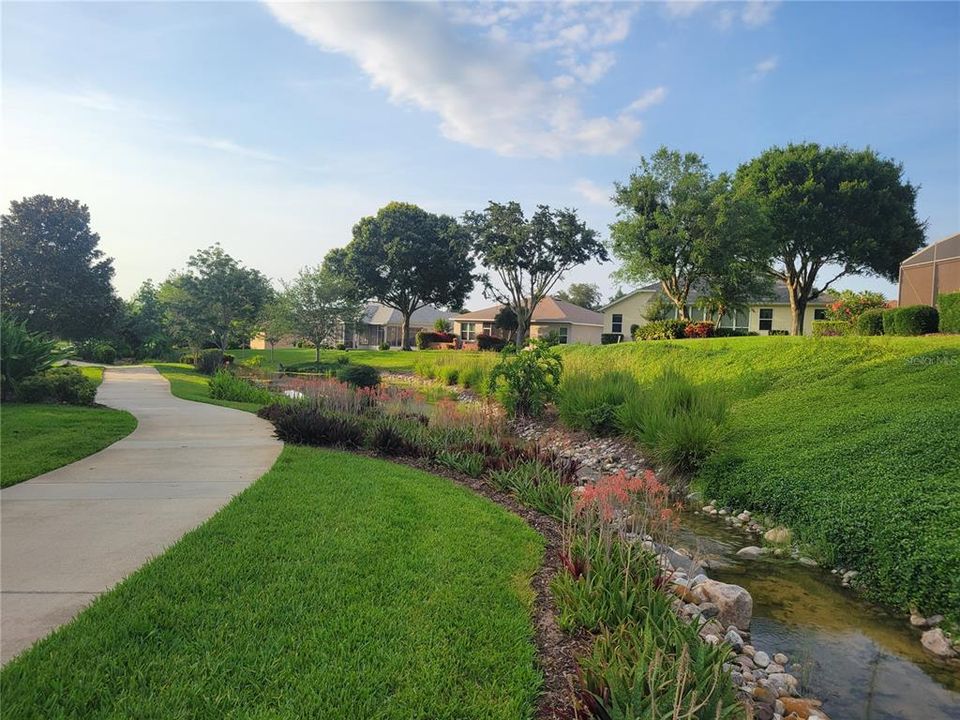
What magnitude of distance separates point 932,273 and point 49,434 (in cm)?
2519

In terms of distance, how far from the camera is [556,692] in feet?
8.93

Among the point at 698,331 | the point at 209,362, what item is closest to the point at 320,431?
Answer: the point at 698,331

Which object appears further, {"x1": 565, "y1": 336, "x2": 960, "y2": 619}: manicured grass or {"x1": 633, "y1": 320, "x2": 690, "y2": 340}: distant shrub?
{"x1": 633, "y1": 320, "x2": 690, "y2": 340}: distant shrub

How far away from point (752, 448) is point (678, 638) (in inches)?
229

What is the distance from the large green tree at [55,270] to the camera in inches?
1102

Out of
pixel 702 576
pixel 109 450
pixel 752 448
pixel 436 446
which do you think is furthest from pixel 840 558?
pixel 109 450

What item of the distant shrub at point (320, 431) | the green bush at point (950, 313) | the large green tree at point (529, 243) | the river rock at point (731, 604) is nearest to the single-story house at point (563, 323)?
the large green tree at point (529, 243)

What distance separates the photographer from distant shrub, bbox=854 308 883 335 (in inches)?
673

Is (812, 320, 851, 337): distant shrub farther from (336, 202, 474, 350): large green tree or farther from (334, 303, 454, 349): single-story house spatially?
(334, 303, 454, 349): single-story house

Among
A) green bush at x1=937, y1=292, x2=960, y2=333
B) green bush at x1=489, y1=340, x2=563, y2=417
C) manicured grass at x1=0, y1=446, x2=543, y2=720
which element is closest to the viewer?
manicured grass at x1=0, y1=446, x2=543, y2=720

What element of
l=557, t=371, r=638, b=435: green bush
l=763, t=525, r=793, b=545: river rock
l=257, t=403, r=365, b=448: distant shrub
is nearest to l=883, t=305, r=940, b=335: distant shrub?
l=557, t=371, r=638, b=435: green bush

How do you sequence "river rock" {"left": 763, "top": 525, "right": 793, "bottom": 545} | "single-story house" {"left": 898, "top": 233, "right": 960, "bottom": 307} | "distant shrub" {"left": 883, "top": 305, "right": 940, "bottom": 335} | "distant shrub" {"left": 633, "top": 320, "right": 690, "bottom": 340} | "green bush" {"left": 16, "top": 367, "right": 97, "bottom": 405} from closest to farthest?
1. "river rock" {"left": 763, "top": 525, "right": 793, "bottom": 545}
2. "green bush" {"left": 16, "top": 367, "right": 97, "bottom": 405}
3. "distant shrub" {"left": 883, "top": 305, "right": 940, "bottom": 335}
4. "single-story house" {"left": 898, "top": 233, "right": 960, "bottom": 307}
5. "distant shrub" {"left": 633, "top": 320, "right": 690, "bottom": 340}

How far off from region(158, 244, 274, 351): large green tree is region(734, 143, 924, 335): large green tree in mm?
26607

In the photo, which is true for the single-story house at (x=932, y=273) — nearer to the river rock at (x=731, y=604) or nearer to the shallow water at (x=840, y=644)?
the shallow water at (x=840, y=644)
